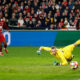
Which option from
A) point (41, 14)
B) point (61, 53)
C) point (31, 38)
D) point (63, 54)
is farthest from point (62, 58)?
point (41, 14)

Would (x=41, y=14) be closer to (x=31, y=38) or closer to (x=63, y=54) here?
(x=31, y=38)

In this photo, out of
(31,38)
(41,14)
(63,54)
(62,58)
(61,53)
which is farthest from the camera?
(41,14)

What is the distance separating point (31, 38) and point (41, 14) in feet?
13.4

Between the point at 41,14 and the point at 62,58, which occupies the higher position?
the point at 62,58

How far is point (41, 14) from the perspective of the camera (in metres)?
28.9

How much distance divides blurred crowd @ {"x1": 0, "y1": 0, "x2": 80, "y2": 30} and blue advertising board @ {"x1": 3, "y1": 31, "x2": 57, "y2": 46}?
2173mm

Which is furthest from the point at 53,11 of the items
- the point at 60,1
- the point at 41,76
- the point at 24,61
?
the point at 41,76

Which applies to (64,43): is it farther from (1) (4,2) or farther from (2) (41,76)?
(2) (41,76)

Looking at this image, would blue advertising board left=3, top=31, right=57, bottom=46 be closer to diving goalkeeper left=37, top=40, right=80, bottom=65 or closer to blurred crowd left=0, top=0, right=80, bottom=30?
blurred crowd left=0, top=0, right=80, bottom=30

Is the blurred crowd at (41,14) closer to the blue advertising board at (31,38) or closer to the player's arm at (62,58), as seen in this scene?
the blue advertising board at (31,38)

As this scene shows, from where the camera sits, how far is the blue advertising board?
25078 mm

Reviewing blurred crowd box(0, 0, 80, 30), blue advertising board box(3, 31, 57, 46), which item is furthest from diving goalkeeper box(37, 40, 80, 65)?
blurred crowd box(0, 0, 80, 30)

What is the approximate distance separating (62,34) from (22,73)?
38.7 ft

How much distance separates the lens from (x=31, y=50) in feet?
77.3
